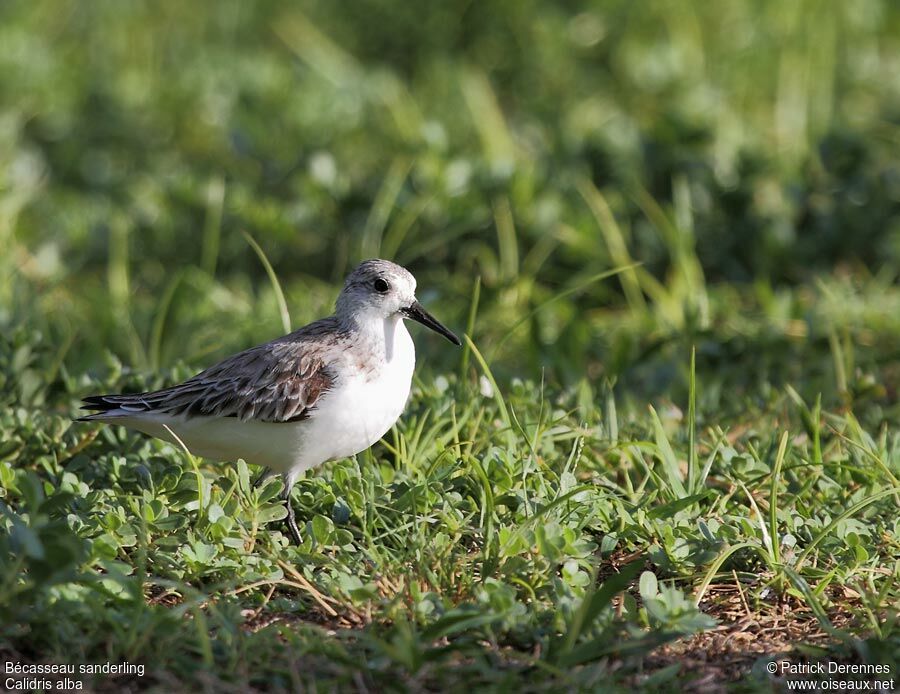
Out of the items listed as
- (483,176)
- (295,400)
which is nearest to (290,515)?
(295,400)

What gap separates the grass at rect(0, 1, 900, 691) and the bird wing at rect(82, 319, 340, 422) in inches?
8.5

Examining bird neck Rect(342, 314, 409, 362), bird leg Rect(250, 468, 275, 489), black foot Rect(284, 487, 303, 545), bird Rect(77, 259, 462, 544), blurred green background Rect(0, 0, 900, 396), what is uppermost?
blurred green background Rect(0, 0, 900, 396)

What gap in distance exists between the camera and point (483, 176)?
7.13m

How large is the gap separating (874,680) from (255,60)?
7171mm

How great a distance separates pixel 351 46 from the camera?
10125mm

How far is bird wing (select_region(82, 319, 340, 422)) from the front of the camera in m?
4.21

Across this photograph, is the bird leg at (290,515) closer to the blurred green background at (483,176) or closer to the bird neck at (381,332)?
the bird neck at (381,332)

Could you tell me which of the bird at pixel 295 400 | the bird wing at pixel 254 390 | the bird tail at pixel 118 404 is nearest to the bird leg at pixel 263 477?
the bird at pixel 295 400

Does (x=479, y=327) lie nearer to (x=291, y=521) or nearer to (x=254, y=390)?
(x=254, y=390)

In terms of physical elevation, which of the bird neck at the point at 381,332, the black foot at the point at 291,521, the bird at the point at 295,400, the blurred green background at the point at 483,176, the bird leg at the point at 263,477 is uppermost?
the blurred green background at the point at 483,176

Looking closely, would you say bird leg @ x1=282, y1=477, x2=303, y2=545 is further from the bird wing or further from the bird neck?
the bird neck

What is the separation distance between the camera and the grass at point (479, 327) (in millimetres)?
3477

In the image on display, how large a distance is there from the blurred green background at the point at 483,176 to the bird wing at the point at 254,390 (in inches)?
33.5

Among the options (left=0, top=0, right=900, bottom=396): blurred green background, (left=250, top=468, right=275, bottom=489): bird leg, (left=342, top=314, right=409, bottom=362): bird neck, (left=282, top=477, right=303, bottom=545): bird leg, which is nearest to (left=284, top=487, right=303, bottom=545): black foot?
(left=282, top=477, right=303, bottom=545): bird leg
